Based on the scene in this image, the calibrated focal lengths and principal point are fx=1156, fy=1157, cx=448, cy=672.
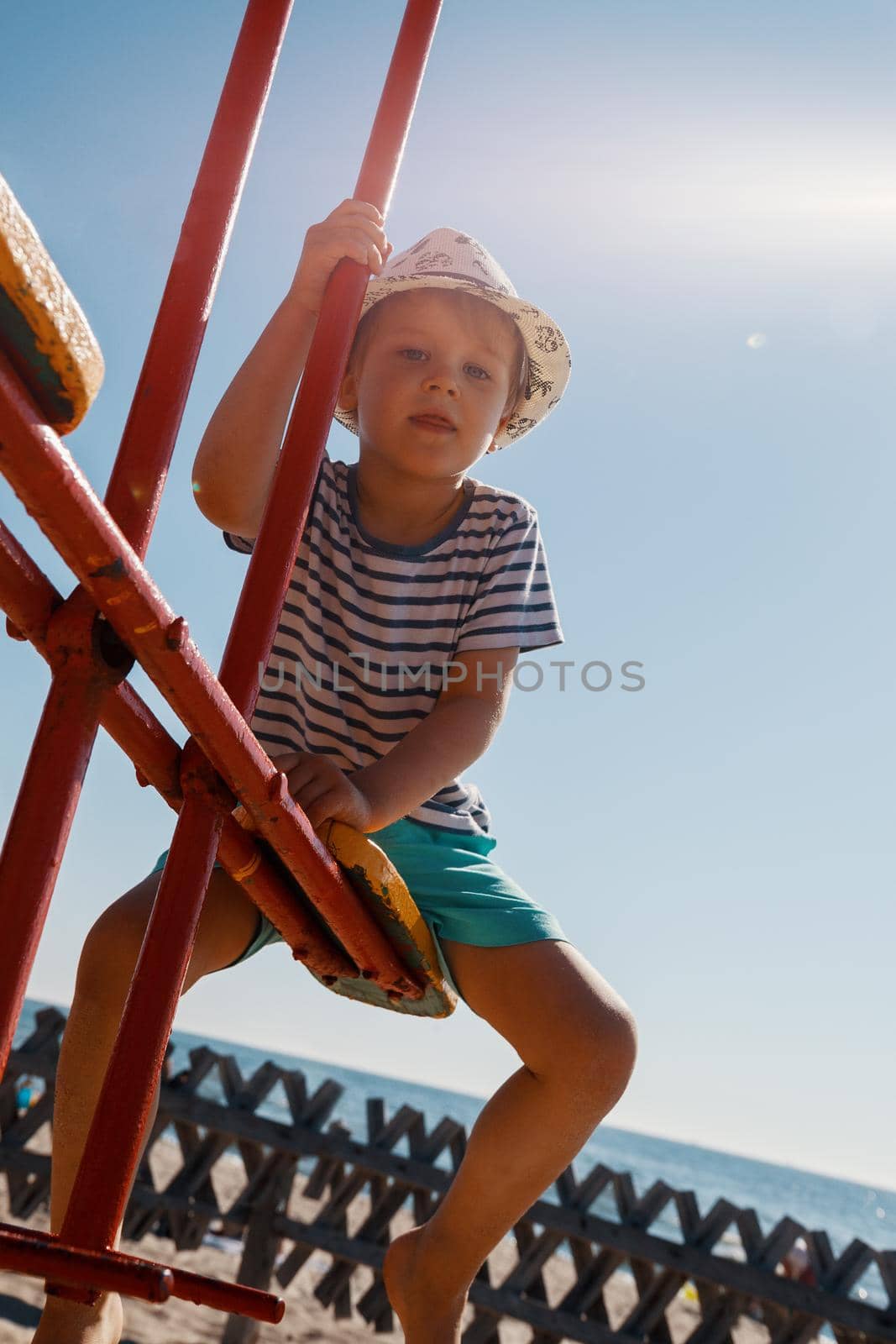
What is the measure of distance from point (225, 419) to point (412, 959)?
77 cm

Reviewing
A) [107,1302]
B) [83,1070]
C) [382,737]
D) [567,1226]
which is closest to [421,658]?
[382,737]

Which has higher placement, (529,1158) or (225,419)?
(225,419)

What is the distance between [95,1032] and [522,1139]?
1.89 ft

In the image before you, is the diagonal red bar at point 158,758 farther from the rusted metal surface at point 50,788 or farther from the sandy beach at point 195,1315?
the sandy beach at point 195,1315

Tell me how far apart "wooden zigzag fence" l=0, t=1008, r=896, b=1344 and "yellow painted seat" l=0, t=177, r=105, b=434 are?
4509mm

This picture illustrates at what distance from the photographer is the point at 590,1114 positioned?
156cm

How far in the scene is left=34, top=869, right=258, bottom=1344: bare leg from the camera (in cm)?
119

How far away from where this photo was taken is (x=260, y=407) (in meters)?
1.56

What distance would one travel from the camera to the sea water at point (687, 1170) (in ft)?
119

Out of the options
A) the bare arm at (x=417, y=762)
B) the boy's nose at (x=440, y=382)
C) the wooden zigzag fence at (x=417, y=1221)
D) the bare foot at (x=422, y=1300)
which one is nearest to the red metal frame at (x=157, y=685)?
the bare arm at (x=417, y=762)

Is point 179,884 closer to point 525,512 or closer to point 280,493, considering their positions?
point 280,493

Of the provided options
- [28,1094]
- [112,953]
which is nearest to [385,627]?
[112,953]

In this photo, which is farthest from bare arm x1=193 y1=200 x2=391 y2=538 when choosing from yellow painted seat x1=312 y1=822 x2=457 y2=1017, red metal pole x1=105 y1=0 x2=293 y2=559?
yellow painted seat x1=312 y1=822 x2=457 y2=1017

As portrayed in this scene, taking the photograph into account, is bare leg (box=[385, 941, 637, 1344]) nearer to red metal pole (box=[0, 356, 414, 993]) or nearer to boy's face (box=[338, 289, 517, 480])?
red metal pole (box=[0, 356, 414, 993])
